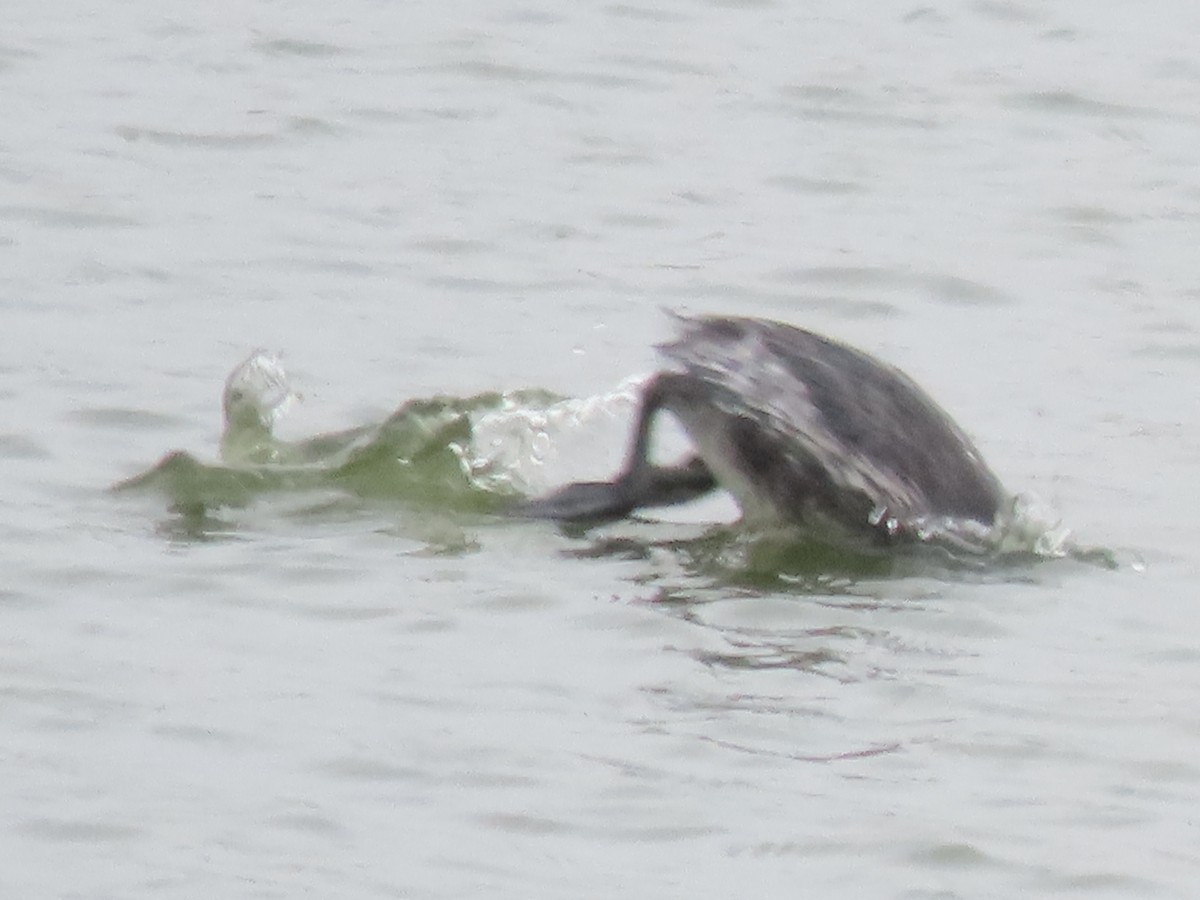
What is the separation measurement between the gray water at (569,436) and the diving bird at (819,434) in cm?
17

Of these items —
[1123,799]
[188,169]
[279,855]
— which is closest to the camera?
[279,855]

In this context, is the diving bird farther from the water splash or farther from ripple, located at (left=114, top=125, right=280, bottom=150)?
ripple, located at (left=114, top=125, right=280, bottom=150)

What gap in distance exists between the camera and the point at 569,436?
9656 millimetres

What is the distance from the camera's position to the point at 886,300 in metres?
11.7

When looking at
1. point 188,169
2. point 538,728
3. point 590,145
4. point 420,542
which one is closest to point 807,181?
point 590,145

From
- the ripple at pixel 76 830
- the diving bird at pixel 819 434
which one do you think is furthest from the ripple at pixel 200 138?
the ripple at pixel 76 830

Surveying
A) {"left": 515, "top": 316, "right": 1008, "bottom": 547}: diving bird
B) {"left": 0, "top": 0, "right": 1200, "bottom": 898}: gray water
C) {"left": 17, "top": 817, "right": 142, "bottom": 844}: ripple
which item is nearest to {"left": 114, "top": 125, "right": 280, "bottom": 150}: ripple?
{"left": 0, "top": 0, "right": 1200, "bottom": 898}: gray water

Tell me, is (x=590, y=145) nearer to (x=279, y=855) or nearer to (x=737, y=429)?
(x=737, y=429)

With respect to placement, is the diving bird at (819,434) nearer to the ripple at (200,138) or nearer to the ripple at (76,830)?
the ripple at (76,830)

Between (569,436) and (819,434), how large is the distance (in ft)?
4.06

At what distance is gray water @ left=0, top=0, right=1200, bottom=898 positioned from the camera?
6871mm

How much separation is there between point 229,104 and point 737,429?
564cm

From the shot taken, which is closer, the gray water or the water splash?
the gray water

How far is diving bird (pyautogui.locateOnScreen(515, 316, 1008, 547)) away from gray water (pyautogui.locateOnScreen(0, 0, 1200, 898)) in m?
0.17
